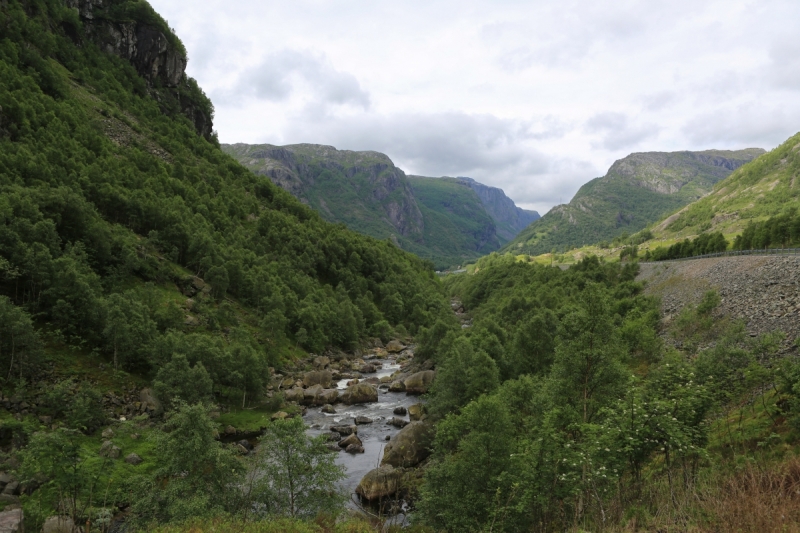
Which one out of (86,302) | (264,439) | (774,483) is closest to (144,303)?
(86,302)

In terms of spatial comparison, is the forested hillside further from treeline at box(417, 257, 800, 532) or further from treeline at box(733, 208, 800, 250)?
treeline at box(733, 208, 800, 250)

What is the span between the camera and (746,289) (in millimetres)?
60125


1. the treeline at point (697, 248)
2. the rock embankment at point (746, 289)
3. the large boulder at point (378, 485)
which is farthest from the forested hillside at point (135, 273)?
the treeline at point (697, 248)

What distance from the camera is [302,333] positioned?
86.4 m

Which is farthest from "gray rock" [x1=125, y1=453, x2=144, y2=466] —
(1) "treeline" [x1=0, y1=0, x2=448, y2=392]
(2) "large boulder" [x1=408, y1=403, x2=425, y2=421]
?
(2) "large boulder" [x1=408, y1=403, x2=425, y2=421]

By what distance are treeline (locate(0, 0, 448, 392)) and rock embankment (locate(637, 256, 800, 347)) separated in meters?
65.2

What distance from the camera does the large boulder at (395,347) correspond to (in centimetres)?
10892

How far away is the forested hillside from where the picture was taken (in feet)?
109

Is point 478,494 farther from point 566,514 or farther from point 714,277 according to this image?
point 714,277

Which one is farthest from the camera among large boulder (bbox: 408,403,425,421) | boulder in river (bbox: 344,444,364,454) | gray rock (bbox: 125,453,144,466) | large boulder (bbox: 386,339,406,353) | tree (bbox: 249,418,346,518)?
large boulder (bbox: 386,339,406,353)

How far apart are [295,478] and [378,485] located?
1222 cm

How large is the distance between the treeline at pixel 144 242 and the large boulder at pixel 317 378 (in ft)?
24.5

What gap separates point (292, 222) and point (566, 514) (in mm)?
131132

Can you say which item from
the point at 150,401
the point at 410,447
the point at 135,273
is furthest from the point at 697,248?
the point at 135,273
